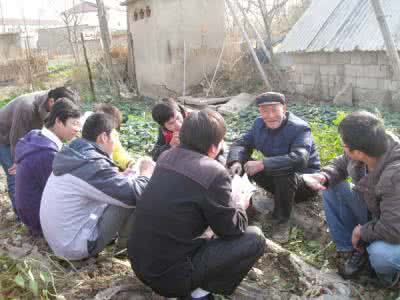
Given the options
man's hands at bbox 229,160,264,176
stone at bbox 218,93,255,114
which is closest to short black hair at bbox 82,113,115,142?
man's hands at bbox 229,160,264,176

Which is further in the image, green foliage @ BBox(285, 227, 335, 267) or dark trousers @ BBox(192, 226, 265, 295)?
green foliage @ BBox(285, 227, 335, 267)

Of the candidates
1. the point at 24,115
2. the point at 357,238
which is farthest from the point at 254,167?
the point at 24,115

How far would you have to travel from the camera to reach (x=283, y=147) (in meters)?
3.84

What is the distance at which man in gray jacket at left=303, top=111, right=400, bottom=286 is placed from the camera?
241 cm

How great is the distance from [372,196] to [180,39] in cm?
986

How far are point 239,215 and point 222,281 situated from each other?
43 centimetres

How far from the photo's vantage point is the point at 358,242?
2.76 m

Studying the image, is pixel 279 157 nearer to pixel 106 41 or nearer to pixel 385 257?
→ pixel 385 257

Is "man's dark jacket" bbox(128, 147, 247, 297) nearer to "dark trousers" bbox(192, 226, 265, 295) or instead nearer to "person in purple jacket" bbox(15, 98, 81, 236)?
"dark trousers" bbox(192, 226, 265, 295)

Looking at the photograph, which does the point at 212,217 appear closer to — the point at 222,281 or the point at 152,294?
the point at 222,281

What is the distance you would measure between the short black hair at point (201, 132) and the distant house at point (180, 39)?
362 inches

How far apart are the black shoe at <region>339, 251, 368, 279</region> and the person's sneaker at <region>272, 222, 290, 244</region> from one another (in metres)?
0.87

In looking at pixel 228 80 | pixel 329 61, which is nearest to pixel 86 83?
pixel 228 80

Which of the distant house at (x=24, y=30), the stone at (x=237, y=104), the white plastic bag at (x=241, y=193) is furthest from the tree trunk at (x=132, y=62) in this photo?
the white plastic bag at (x=241, y=193)
